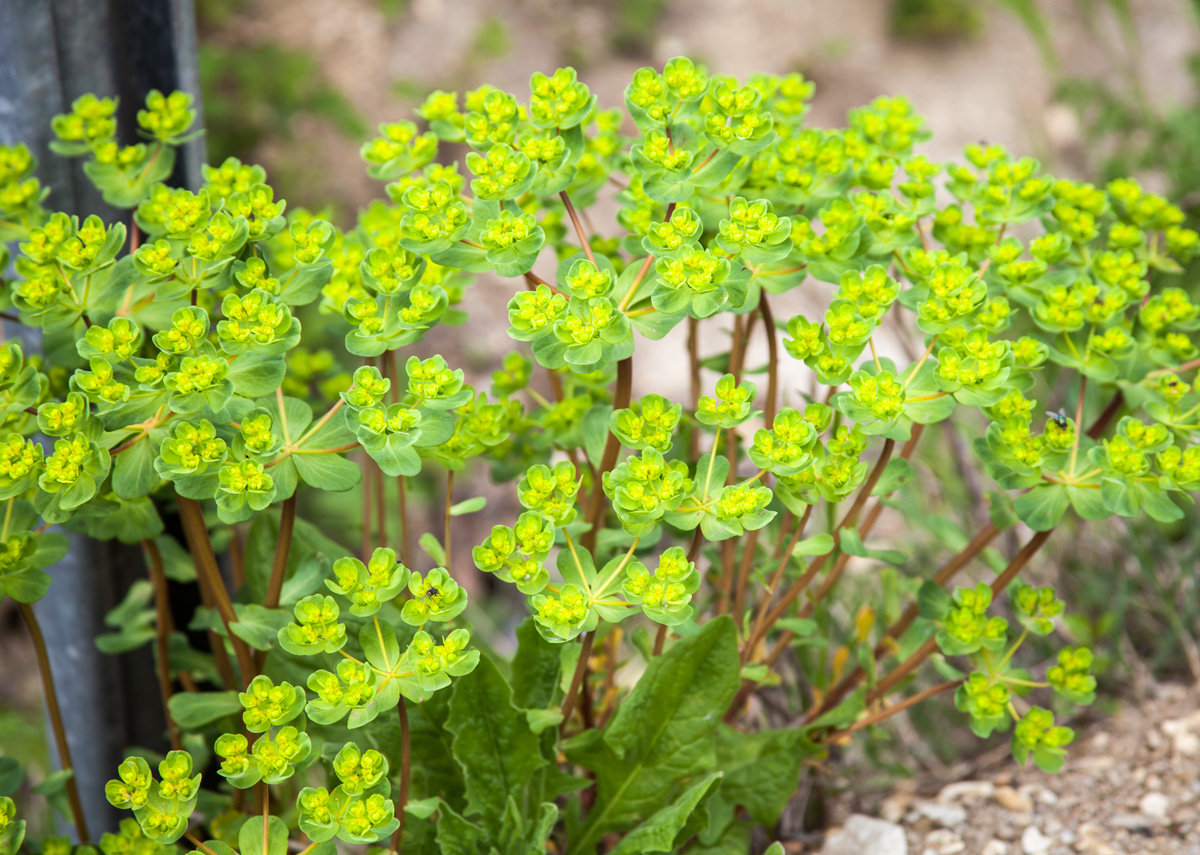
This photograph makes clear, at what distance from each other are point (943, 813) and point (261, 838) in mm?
985

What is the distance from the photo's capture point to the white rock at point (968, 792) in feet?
5.10

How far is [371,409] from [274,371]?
13cm

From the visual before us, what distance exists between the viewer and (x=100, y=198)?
1523mm

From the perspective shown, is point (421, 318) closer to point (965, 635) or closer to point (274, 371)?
point (274, 371)

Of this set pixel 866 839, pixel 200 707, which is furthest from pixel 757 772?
pixel 200 707

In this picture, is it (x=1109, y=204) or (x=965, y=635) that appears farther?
(x=1109, y=204)

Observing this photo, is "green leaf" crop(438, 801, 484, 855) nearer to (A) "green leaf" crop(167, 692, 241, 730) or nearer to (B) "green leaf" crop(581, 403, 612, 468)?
(A) "green leaf" crop(167, 692, 241, 730)

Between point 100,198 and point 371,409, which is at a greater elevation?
point 100,198

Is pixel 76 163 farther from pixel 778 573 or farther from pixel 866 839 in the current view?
pixel 866 839

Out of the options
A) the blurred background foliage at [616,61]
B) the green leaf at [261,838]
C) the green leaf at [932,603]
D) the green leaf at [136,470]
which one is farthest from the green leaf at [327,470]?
the blurred background foliage at [616,61]

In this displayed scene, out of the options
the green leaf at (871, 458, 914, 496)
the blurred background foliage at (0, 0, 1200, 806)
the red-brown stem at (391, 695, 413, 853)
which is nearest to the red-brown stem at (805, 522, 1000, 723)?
the green leaf at (871, 458, 914, 496)

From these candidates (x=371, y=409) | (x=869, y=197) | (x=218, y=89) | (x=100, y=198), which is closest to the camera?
(x=371, y=409)

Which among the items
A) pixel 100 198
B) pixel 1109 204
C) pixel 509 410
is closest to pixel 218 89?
pixel 100 198

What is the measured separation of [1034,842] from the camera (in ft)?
4.71
